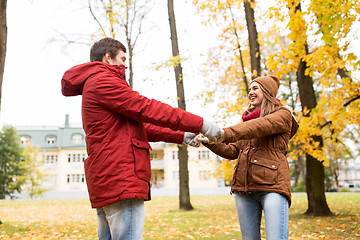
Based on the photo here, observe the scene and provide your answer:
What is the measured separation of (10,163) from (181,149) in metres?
30.1

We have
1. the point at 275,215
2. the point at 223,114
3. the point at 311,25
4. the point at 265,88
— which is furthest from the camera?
the point at 223,114

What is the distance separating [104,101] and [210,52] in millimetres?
14959

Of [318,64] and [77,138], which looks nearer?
[318,64]

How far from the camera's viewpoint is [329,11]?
5781 mm

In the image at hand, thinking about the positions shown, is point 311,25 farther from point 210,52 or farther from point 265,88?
point 210,52

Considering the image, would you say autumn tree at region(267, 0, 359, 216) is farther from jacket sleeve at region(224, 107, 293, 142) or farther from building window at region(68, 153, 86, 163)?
building window at region(68, 153, 86, 163)

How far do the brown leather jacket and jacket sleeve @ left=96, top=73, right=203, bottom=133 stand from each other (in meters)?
0.47

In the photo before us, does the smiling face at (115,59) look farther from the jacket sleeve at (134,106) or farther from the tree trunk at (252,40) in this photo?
the tree trunk at (252,40)

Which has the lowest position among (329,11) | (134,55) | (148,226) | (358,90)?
(148,226)

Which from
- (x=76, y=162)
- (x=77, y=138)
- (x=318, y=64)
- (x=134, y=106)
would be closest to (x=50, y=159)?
(x=76, y=162)

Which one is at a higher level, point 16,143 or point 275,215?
point 16,143

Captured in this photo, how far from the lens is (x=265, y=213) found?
2854 millimetres

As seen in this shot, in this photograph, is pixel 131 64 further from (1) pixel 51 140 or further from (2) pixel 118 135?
(1) pixel 51 140

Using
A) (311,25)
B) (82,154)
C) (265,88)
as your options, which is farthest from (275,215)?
(82,154)
